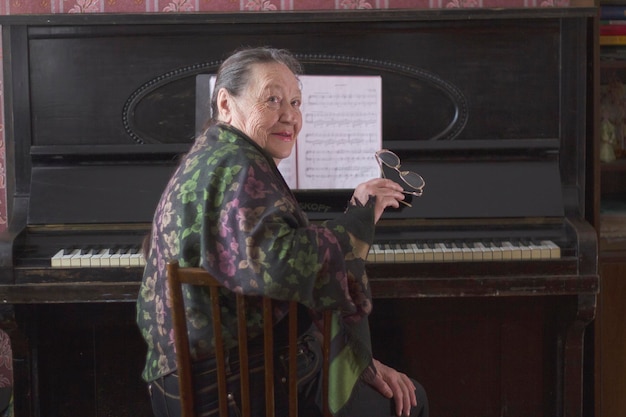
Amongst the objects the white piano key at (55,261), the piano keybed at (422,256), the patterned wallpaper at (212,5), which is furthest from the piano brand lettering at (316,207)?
the patterned wallpaper at (212,5)

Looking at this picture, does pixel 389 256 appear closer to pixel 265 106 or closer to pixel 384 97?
pixel 384 97

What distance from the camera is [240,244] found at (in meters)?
1.38

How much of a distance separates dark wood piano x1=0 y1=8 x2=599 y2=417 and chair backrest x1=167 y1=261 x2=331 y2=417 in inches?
36.2

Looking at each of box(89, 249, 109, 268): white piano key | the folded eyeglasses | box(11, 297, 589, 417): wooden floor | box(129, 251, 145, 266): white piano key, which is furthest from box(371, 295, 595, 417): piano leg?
box(89, 249, 109, 268): white piano key

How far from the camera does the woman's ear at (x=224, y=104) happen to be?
5.41ft

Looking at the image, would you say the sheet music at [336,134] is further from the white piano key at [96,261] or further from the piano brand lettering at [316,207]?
the white piano key at [96,261]

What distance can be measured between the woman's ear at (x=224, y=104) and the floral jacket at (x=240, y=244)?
4.2 inches

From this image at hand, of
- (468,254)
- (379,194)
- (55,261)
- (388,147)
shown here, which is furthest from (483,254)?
(55,261)

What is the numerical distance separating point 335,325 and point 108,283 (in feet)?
2.81

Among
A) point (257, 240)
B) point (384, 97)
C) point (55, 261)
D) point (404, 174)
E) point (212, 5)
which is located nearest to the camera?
point (257, 240)

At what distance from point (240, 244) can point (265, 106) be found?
0.37m

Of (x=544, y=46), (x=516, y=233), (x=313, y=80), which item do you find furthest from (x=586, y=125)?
(x=313, y=80)

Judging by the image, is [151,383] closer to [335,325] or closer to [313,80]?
[335,325]

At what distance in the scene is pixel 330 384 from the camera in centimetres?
160
